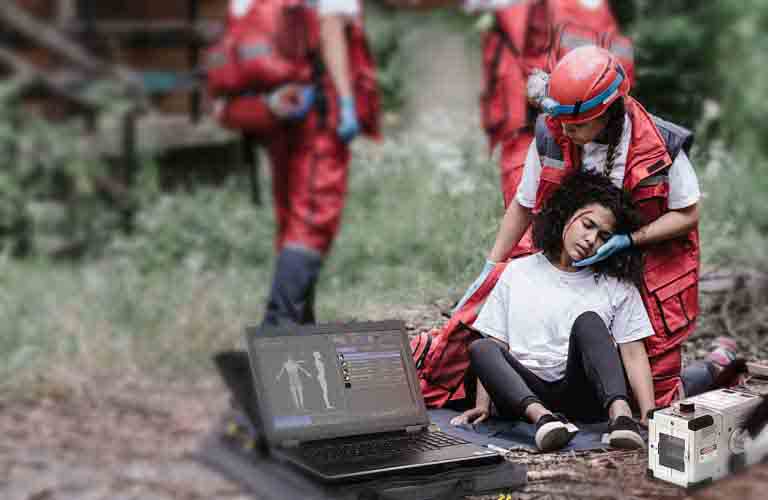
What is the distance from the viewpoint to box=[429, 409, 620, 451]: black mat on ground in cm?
192

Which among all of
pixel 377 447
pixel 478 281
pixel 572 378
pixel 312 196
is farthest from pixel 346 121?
pixel 377 447

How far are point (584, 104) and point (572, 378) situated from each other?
0.53 metres

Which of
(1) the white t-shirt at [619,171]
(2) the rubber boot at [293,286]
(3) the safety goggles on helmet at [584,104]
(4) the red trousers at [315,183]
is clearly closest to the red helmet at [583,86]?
(3) the safety goggles on helmet at [584,104]

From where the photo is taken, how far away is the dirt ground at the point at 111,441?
13.8 feet

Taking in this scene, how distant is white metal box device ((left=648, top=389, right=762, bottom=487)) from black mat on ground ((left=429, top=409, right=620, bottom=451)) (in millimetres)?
127

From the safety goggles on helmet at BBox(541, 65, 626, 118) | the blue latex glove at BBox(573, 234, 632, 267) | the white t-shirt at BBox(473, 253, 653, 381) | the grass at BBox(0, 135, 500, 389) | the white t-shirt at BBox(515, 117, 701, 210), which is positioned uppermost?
the safety goggles on helmet at BBox(541, 65, 626, 118)

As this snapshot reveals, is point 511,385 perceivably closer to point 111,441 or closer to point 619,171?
point 619,171

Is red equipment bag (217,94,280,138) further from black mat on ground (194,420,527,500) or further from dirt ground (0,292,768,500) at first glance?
black mat on ground (194,420,527,500)

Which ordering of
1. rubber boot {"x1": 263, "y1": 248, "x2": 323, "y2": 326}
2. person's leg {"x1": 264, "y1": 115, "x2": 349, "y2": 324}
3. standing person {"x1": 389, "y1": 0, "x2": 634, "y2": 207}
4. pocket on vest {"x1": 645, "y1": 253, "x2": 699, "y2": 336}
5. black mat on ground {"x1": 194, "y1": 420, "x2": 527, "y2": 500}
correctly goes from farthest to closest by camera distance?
person's leg {"x1": 264, "y1": 115, "x2": 349, "y2": 324}, rubber boot {"x1": 263, "y1": 248, "x2": 323, "y2": 326}, standing person {"x1": 389, "y1": 0, "x2": 634, "y2": 207}, pocket on vest {"x1": 645, "y1": 253, "x2": 699, "y2": 336}, black mat on ground {"x1": 194, "y1": 420, "x2": 527, "y2": 500}

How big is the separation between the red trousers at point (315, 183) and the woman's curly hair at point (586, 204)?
2.24 meters

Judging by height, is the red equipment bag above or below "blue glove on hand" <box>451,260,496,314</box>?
above

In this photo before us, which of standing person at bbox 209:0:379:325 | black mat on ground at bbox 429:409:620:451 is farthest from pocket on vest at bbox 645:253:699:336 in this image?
standing person at bbox 209:0:379:325

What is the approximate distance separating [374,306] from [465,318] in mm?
280

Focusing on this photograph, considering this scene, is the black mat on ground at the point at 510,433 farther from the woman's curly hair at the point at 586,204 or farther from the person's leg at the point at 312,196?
the person's leg at the point at 312,196
